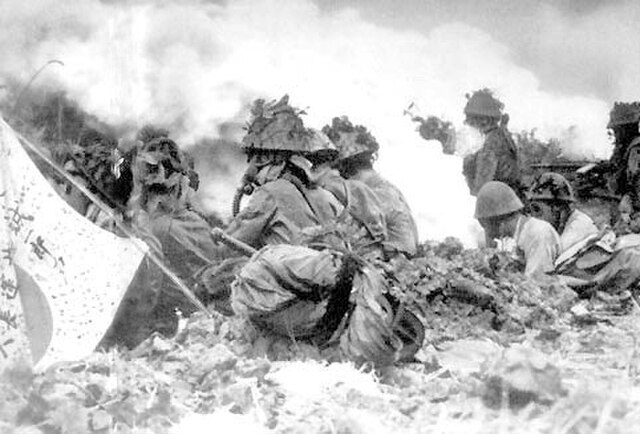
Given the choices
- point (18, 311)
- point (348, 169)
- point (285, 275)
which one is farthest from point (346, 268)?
point (348, 169)

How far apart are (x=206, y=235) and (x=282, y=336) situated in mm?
2006

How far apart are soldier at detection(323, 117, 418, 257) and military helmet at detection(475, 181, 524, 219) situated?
0.72 metres

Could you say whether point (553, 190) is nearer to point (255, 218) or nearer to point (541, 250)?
point (541, 250)

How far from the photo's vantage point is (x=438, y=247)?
8.29 metres

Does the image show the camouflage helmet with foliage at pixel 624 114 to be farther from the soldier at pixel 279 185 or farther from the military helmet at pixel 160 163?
the military helmet at pixel 160 163

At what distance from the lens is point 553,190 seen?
8.43 metres

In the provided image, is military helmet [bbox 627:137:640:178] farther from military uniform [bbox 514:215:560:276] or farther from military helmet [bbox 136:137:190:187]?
military helmet [bbox 136:137:190:187]

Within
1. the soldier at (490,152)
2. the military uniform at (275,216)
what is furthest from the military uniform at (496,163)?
the military uniform at (275,216)

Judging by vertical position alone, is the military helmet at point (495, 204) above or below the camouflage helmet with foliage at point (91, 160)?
above

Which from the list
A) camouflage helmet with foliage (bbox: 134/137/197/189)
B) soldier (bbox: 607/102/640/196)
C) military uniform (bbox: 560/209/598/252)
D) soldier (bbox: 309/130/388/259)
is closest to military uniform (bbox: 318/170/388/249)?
soldier (bbox: 309/130/388/259)

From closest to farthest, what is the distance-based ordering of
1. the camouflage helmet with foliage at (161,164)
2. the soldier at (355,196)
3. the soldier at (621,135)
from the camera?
the soldier at (355,196)
the camouflage helmet with foliage at (161,164)
the soldier at (621,135)

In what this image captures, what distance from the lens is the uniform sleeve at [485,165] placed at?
10.1 meters

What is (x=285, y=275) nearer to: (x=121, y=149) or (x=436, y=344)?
(x=436, y=344)

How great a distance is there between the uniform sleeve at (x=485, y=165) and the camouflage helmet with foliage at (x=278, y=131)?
410cm
